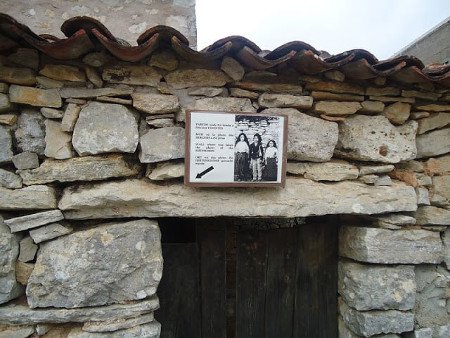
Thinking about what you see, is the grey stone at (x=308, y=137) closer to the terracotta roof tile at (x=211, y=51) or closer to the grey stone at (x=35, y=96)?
the terracotta roof tile at (x=211, y=51)

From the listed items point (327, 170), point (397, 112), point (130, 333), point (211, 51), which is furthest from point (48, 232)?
point (397, 112)

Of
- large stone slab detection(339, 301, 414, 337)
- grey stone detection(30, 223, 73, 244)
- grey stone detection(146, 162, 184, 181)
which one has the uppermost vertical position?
grey stone detection(146, 162, 184, 181)

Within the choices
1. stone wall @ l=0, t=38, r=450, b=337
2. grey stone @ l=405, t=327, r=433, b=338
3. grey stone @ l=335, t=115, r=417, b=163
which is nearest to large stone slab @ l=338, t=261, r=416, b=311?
stone wall @ l=0, t=38, r=450, b=337

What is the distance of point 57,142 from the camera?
4.64 feet

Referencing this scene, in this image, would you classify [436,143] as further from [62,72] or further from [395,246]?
[62,72]

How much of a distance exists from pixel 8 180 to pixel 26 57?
56 centimetres

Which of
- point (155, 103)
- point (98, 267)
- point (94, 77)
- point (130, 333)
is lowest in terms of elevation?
point (130, 333)

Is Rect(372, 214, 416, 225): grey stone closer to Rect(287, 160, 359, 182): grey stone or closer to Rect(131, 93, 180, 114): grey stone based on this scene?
Rect(287, 160, 359, 182): grey stone

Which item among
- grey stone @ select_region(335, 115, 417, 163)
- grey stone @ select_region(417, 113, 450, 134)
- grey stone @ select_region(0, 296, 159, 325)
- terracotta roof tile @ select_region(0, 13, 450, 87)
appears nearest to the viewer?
terracotta roof tile @ select_region(0, 13, 450, 87)

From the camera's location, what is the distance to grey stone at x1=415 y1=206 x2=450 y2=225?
177 cm

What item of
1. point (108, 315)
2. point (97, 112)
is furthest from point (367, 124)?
point (108, 315)

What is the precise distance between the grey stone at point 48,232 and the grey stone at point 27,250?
0.04 m

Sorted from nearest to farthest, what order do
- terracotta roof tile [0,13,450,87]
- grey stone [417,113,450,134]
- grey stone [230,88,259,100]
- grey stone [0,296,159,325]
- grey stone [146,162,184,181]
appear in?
terracotta roof tile [0,13,450,87]
grey stone [0,296,159,325]
grey stone [146,162,184,181]
grey stone [230,88,259,100]
grey stone [417,113,450,134]

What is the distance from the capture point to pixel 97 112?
1431mm
